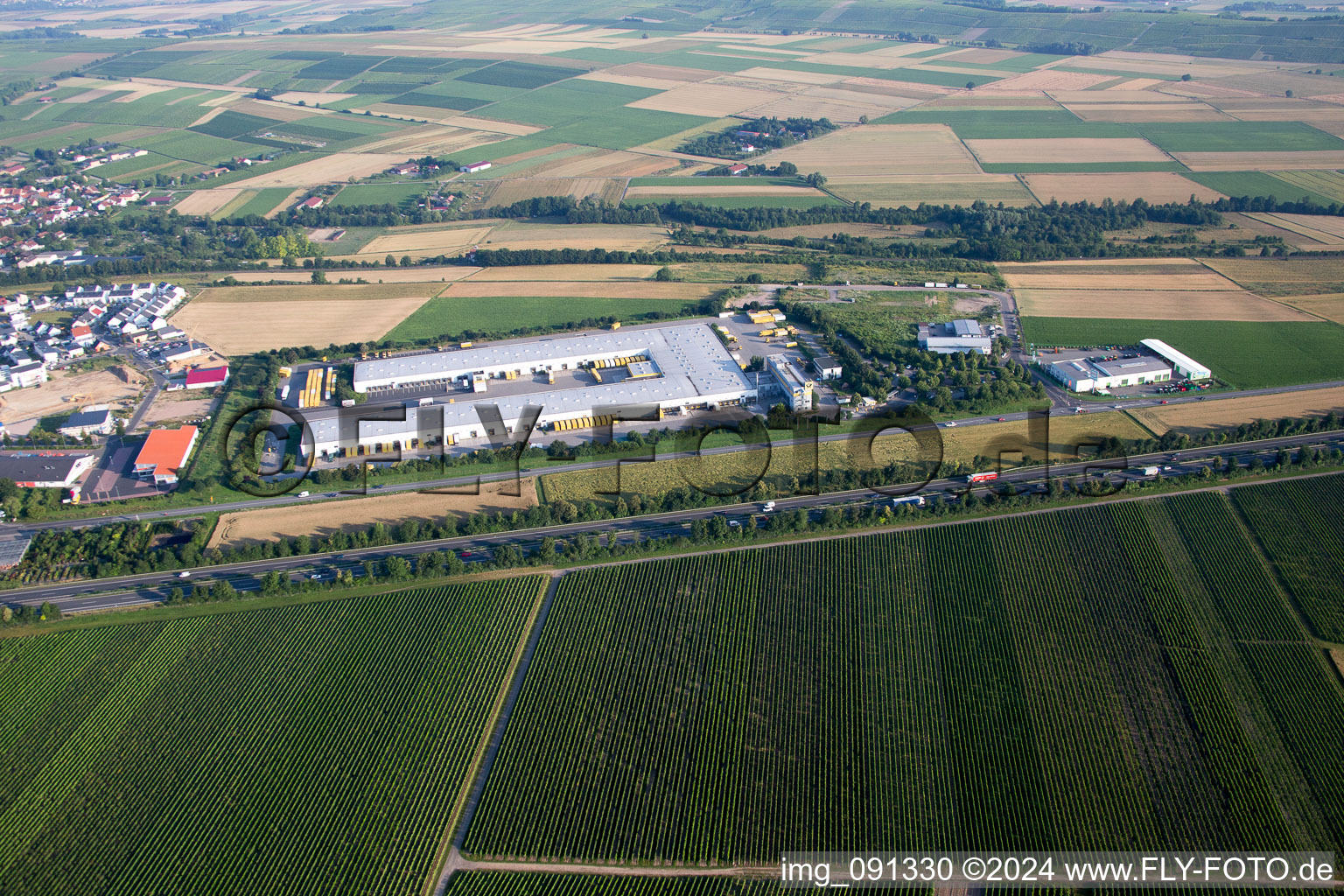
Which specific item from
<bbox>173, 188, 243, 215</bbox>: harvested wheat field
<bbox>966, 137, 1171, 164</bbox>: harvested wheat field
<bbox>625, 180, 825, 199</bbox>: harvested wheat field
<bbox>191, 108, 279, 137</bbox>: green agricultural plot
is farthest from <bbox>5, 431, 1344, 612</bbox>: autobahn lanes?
<bbox>191, 108, 279, 137</bbox>: green agricultural plot

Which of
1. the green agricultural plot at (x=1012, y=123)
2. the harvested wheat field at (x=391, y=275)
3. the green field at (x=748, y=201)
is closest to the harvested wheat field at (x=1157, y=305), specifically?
the green field at (x=748, y=201)

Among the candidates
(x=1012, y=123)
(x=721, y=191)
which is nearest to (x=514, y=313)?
(x=721, y=191)

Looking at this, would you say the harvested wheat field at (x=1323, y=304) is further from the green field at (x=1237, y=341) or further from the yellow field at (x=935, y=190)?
the yellow field at (x=935, y=190)

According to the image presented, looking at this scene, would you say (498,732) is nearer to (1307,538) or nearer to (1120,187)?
(1307,538)

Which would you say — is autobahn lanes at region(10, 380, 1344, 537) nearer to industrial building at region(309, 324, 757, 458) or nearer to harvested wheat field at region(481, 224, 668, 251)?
industrial building at region(309, 324, 757, 458)

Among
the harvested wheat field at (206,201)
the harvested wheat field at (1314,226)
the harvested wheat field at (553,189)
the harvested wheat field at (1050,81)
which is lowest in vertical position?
the harvested wheat field at (1314,226)

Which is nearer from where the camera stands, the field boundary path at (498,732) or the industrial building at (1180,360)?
the field boundary path at (498,732)

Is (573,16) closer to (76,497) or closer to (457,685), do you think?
(76,497)
